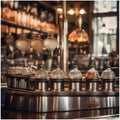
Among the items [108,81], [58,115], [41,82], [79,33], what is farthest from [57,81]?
[79,33]

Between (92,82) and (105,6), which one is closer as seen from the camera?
(92,82)

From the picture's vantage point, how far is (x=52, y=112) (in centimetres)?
295

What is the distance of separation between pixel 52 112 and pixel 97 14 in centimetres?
704

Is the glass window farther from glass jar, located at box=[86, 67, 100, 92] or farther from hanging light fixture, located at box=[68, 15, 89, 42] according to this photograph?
glass jar, located at box=[86, 67, 100, 92]

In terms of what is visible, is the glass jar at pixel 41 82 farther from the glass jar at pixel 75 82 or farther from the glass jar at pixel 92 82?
the glass jar at pixel 92 82

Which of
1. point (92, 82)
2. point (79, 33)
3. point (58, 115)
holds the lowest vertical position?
point (58, 115)

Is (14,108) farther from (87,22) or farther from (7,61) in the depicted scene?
(87,22)

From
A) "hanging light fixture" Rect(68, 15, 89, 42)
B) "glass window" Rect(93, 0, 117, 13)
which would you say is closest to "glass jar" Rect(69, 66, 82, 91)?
"hanging light fixture" Rect(68, 15, 89, 42)

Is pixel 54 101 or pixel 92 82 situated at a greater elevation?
pixel 92 82

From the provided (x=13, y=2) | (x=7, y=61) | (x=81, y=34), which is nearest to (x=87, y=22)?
(x=13, y=2)

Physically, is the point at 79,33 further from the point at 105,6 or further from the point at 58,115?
the point at 105,6

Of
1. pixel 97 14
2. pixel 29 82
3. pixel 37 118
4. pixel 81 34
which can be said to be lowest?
pixel 37 118

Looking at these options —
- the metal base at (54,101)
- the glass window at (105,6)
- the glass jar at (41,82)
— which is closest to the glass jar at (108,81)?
the metal base at (54,101)

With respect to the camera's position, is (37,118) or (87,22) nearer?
(37,118)
